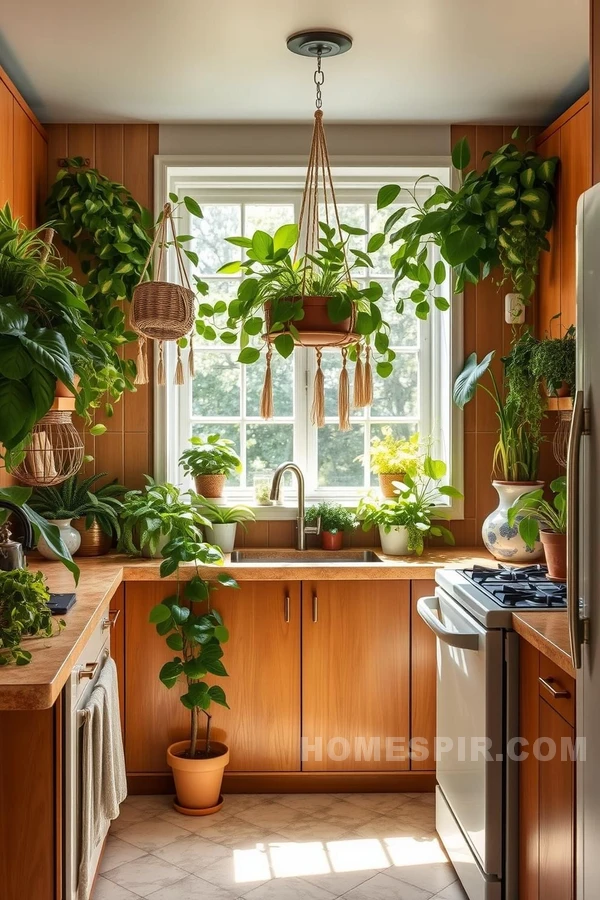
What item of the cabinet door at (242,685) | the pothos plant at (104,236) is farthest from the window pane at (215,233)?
the cabinet door at (242,685)

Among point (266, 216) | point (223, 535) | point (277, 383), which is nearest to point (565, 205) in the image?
point (266, 216)

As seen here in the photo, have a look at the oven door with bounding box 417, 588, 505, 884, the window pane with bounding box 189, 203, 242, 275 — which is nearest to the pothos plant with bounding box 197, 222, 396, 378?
the window pane with bounding box 189, 203, 242, 275

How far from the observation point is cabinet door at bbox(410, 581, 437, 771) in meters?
3.48

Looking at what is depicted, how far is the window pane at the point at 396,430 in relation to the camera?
4.06 meters

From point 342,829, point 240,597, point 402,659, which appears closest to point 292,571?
point 240,597

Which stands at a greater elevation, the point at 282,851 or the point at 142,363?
the point at 142,363

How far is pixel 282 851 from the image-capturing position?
3033 millimetres

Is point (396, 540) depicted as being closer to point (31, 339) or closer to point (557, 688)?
point (557, 688)

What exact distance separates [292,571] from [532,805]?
54.1 inches

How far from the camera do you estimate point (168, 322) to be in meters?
3.09

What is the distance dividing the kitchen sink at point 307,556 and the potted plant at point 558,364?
41.6 inches

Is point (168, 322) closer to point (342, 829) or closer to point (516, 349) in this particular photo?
point (516, 349)

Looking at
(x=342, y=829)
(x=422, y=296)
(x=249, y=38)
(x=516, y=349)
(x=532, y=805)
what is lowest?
(x=342, y=829)

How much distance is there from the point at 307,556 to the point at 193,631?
68cm
